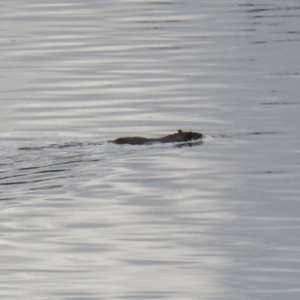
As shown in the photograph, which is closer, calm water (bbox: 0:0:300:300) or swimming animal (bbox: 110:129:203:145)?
calm water (bbox: 0:0:300:300)

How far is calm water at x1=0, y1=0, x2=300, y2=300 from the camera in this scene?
10711 mm

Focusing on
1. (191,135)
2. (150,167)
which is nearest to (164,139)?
(191,135)

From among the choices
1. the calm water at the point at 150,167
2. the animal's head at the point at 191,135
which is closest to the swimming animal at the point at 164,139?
the animal's head at the point at 191,135

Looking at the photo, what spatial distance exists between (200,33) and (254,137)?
39.9ft

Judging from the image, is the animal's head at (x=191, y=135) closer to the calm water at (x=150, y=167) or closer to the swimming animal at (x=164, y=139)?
the swimming animal at (x=164, y=139)

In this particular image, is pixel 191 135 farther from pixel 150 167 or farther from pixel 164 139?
pixel 150 167

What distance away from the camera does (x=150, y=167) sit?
15133 millimetres

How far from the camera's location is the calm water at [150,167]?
10.7 metres

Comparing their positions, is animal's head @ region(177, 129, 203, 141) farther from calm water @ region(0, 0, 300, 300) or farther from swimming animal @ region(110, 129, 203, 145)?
calm water @ region(0, 0, 300, 300)

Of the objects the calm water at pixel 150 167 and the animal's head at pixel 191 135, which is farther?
the animal's head at pixel 191 135

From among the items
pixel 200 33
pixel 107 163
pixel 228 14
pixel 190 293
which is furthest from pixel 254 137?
pixel 228 14

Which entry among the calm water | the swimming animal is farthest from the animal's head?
the calm water

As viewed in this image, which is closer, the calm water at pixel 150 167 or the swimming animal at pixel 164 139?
the calm water at pixel 150 167

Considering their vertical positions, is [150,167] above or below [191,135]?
below
